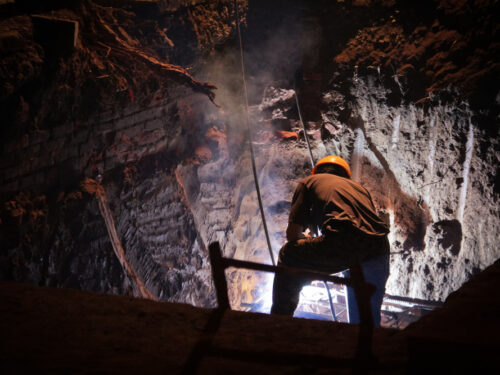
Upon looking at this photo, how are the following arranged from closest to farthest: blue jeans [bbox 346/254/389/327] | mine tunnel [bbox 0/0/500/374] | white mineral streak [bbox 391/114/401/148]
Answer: mine tunnel [bbox 0/0/500/374] → blue jeans [bbox 346/254/389/327] → white mineral streak [bbox 391/114/401/148]

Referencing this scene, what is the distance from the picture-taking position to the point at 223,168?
17.9 ft

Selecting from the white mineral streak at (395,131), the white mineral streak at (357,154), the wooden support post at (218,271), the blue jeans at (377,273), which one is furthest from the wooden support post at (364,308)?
the white mineral streak at (357,154)

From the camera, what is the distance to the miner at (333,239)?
7.57ft

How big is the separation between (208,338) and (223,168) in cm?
436

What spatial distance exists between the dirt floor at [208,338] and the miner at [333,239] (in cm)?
80

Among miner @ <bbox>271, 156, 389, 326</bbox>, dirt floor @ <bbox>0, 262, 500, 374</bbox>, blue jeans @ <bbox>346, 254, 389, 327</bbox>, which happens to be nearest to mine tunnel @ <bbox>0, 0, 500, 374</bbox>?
dirt floor @ <bbox>0, 262, 500, 374</bbox>

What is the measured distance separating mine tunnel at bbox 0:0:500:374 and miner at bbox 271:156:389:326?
0.63m

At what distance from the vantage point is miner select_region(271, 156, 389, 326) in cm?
231

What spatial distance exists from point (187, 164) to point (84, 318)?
3872 mm

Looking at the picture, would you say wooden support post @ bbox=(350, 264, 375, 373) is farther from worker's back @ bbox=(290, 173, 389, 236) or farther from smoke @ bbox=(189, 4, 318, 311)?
smoke @ bbox=(189, 4, 318, 311)

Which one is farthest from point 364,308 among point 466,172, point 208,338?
point 466,172

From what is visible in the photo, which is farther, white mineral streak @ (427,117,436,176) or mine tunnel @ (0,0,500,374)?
white mineral streak @ (427,117,436,176)

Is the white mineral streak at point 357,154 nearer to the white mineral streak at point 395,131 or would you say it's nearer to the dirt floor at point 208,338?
the white mineral streak at point 395,131

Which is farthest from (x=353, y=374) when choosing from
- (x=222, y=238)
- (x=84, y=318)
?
(x=222, y=238)
